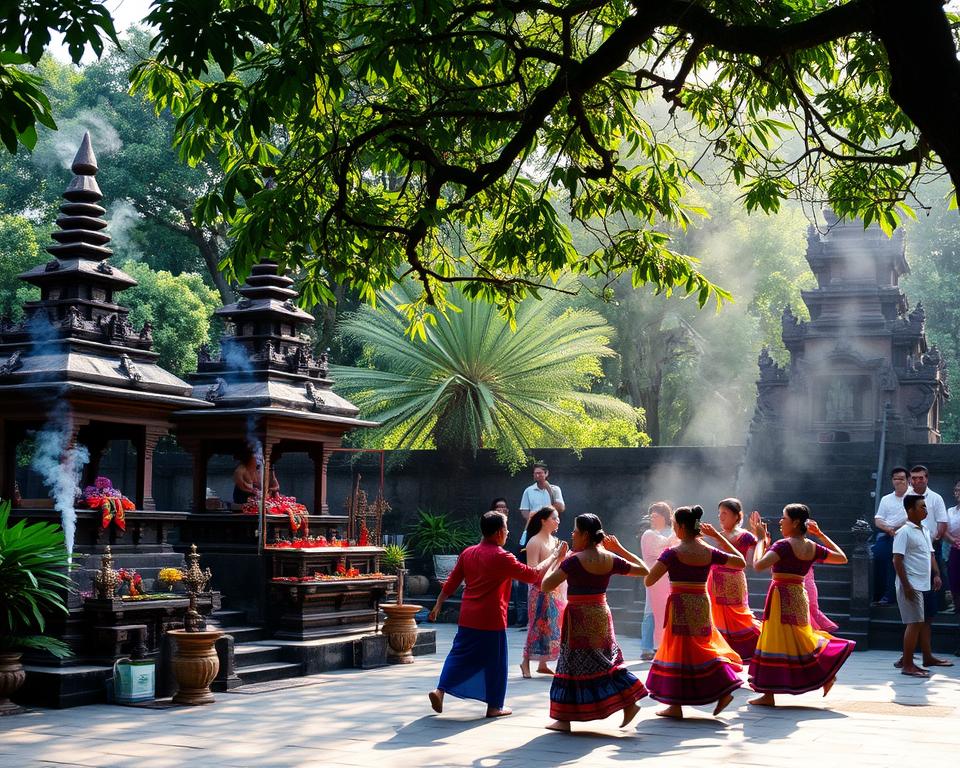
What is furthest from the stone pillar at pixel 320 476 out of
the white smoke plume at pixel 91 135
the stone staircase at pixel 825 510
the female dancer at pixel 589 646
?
the white smoke plume at pixel 91 135

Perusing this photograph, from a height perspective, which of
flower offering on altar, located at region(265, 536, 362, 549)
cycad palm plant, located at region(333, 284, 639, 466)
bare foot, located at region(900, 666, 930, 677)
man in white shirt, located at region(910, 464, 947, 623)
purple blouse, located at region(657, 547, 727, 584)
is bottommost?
bare foot, located at region(900, 666, 930, 677)

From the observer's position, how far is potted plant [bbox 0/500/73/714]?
32.8 ft

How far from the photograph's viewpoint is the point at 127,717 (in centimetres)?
981

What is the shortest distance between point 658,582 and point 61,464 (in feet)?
→ 21.1

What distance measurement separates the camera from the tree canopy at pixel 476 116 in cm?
631

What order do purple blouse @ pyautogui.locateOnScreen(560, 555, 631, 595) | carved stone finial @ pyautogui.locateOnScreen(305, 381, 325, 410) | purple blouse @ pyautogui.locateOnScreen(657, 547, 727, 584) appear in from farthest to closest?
carved stone finial @ pyautogui.locateOnScreen(305, 381, 325, 410) < purple blouse @ pyautogui.locateOnScreen(657, 547, 727, 584) < purple blouse @ pyautogui.locateOnScreen(560, 555, 631, 595)

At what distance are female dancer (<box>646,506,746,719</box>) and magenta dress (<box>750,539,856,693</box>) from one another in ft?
1.98

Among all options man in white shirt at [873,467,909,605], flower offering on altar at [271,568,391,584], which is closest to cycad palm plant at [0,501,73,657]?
flower offering on altar at [271,568,391,584]

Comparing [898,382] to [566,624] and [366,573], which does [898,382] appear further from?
[566,624]

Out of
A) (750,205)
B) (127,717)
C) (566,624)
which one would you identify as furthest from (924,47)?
(127,717)

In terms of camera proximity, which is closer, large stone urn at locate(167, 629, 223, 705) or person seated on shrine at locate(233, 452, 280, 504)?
large stone urn at locate(167, 629, 223, 705)

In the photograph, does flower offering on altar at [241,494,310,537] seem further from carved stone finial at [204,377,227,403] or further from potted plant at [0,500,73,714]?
potted plant at [0,500,73,714]

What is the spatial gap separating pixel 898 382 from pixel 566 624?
1890cm

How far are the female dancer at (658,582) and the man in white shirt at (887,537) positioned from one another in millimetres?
2567
